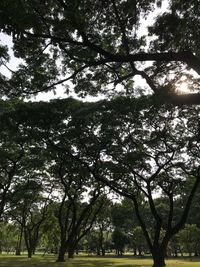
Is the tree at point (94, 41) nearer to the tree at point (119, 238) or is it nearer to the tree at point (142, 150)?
the tree at point (142, 150)

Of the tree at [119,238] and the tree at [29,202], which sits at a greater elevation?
the tree at [29,202]

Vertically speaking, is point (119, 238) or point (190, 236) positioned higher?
point (119, 238)

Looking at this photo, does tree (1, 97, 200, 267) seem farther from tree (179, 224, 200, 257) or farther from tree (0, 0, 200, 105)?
tree (179, 224, 200, 257)

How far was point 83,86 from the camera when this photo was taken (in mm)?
14859

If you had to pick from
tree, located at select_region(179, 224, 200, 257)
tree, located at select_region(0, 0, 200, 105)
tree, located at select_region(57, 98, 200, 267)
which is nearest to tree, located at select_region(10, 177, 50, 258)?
tree, located at select_region(57, 98, 200, 267)

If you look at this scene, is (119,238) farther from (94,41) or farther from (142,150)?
(94,41)

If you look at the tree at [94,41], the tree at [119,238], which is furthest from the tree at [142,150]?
→ the tree at [119,238]

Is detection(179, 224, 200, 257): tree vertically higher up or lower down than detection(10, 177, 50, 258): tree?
lower down

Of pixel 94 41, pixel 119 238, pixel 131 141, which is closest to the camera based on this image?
pixel 94 41

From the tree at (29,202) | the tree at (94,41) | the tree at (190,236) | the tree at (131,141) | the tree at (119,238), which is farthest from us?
the tree at (119,238)

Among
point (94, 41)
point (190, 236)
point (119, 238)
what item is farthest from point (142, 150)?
point (119, 238)

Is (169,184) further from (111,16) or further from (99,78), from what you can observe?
(111,16)

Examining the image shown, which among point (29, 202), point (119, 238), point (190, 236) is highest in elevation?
point (29, 202)

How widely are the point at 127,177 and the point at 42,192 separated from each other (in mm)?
20174
